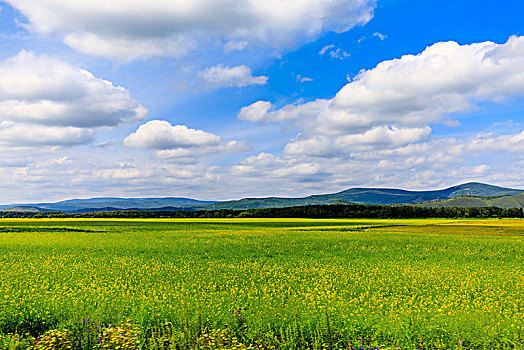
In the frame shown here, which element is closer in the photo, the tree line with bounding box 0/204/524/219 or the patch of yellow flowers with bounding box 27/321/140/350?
the patch of yellow flowers with bounding box 27/321/140/350

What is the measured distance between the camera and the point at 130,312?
487 inches

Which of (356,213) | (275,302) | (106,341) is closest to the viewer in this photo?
(106,341)

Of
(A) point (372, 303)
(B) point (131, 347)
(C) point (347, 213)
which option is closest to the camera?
(B) point (131, 347)

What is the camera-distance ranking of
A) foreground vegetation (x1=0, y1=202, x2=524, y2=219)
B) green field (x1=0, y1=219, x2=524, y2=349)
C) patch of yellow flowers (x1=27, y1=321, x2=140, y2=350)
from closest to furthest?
patch of yellow flowers (x1=27, y1=321, x2=140, y2=350) → green field (x1=0, y1=219, x2=524, y2=349) → foreground vegetation (x1=0, y1=202, x2=524, y2=219)

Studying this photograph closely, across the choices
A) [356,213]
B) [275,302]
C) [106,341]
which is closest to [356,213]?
[356,213]

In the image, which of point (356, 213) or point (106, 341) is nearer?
point (106, 341)

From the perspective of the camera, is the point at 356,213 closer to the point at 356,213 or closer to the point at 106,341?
the point at 356,213

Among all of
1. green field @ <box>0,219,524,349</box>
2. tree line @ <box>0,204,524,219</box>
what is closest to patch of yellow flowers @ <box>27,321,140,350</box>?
green field @ <box>0,219,524,349</box>

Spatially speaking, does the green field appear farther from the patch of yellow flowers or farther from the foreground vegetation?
the foreground vegetation

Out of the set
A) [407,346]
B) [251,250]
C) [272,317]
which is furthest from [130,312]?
[251,250]

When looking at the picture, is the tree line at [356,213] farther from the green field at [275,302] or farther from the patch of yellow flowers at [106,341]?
the patch of yellow flowers at [106,341]

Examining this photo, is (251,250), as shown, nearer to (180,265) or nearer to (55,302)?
(180,265)

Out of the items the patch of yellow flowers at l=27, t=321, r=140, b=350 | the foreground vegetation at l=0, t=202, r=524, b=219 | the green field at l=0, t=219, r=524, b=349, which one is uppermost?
the patch of yellow flowers at l=27, t=321, r=140, b=350

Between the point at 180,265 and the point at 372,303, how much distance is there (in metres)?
14.3
